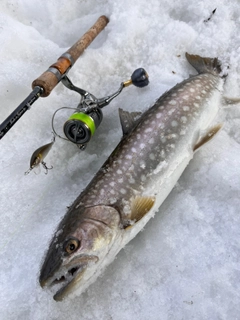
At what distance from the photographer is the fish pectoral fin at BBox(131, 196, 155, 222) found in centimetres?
217

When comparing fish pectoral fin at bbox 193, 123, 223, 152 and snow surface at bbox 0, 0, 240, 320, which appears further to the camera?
fish pectoral fin at bbox 193, 123, 223, 152

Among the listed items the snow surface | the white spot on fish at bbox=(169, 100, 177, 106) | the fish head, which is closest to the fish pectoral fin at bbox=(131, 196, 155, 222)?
the fish head

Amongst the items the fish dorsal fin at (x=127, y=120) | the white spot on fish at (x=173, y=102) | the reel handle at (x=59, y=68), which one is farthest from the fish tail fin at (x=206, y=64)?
the reel handle at (x=59, y=68)

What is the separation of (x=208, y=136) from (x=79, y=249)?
132 centimetres

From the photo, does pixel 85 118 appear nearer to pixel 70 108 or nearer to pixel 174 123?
pixel 70 108

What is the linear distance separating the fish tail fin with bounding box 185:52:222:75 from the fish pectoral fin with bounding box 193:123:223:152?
625mm

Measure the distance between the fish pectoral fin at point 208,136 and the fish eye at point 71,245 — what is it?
3.78ft

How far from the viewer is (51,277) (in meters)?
1.94

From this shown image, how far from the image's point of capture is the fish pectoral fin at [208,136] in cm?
256

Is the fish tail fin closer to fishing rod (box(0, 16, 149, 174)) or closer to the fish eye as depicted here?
fishing rod (box(0, 16, 149, 174))

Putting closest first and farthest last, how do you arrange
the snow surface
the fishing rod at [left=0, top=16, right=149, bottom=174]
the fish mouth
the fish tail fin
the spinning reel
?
the fish mouth, the snow surface, the fishing rod at [left=0, top=16, right=149, bottom=174], the spinning reel, the fish tail fin

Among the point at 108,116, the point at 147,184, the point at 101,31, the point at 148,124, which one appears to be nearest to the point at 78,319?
the point at 147,184

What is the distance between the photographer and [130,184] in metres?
2.26

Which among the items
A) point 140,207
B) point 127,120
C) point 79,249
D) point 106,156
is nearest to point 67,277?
point 79,249
